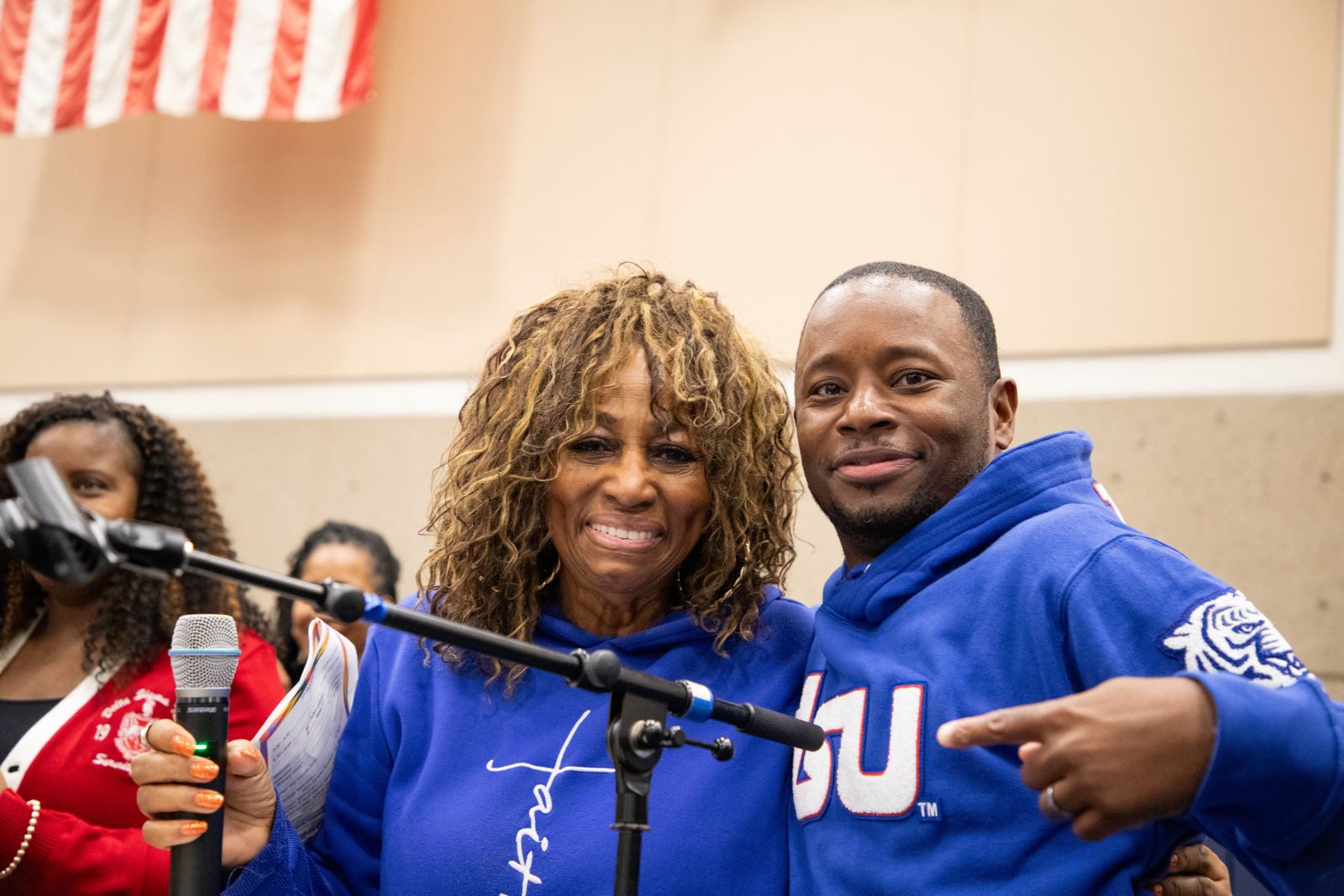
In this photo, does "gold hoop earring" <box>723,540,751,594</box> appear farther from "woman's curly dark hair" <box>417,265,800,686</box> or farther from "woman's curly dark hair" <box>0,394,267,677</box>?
"woman's curly dark hair" <box>0,394,267,677</box>

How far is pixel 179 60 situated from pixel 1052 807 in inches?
223

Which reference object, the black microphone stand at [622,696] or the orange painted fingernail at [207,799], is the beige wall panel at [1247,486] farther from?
the orange painted fingernail at [207,799]

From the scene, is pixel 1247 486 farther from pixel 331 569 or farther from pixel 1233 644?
pixel 1233 644

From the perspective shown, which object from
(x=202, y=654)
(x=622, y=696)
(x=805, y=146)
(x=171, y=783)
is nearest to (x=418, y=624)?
(x=622, y=696)

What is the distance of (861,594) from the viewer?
1827 millimetres

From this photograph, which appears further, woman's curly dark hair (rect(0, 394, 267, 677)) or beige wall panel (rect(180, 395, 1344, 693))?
beige wall panel (rect(180, 395, 1344, 693))

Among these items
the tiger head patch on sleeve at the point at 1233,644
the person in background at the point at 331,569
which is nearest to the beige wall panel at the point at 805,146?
the person in background at the point at 331,569

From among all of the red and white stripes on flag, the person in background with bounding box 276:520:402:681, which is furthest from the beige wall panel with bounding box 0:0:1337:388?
the person in background with bounding box 276:520:402:681

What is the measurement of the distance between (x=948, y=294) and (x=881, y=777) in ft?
2.30

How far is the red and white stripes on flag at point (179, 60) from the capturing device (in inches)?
224

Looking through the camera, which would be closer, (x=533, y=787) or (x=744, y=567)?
(x=533, y=787)

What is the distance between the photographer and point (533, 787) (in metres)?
1.94

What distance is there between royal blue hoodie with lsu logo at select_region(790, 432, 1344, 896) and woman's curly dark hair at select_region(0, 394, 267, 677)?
5.11 ft

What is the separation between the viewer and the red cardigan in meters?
2.29
